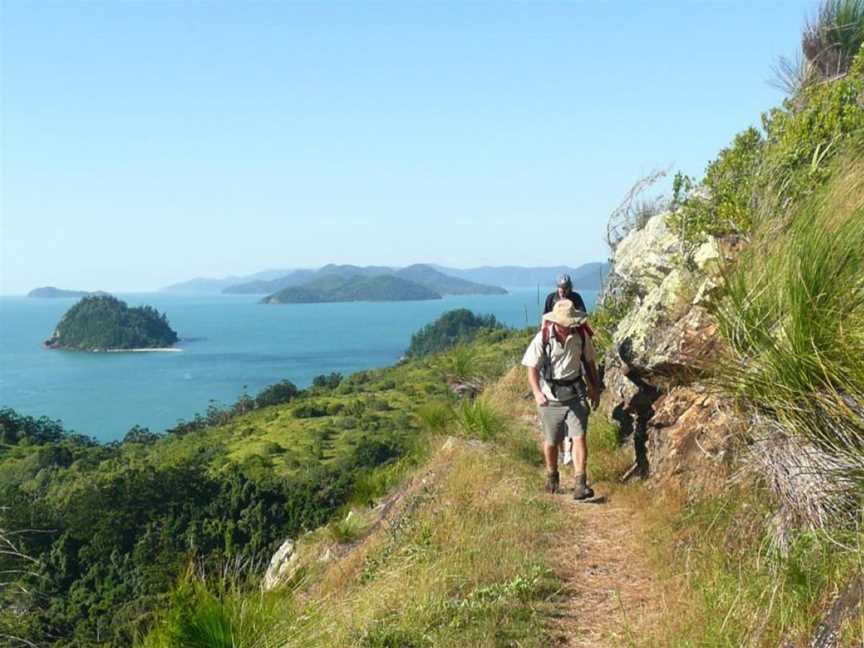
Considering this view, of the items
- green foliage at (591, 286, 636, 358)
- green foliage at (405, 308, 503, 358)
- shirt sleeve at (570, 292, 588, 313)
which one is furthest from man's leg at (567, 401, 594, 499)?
green foliage at (405, 308, 503, 358)

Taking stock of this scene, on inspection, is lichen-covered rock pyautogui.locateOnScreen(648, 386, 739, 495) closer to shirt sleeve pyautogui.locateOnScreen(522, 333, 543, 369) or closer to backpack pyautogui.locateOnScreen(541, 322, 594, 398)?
backpack pyautogui.locateOnScreen(541, 322, 594, 398)

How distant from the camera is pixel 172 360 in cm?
18625

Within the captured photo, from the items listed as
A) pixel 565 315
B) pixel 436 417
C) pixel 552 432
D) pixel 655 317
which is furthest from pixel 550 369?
pixel 436 417

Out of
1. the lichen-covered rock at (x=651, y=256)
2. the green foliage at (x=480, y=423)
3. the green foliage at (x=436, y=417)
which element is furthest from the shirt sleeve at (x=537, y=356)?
the green foliage at (x=436, y=417)

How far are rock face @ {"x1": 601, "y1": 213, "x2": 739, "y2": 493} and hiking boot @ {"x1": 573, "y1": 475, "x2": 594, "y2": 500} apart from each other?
1.95 ft

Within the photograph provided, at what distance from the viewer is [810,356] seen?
3.59 m

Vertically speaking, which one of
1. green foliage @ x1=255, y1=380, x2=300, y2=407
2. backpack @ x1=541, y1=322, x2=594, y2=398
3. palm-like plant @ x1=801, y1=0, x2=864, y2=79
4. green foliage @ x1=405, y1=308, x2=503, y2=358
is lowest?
green foliage @ x1=255, y1=380, x2=300, y2=407

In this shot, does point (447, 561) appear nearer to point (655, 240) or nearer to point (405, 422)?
point (655, 240)

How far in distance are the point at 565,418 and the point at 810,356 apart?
3423mm

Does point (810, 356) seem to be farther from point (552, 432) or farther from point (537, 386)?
point (552, 432)

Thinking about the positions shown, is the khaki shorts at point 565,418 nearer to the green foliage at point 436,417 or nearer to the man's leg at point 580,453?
the man's leg at point 580,453

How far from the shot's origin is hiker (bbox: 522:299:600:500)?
6.67 m

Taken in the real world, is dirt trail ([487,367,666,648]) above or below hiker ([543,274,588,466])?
below

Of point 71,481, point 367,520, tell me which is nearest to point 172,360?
point 71,481
